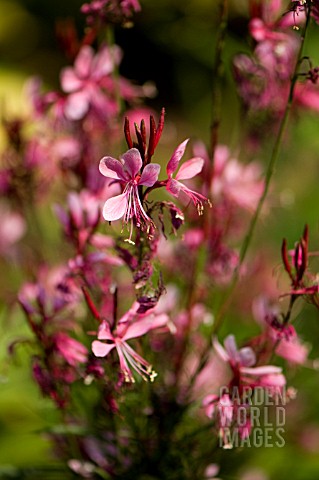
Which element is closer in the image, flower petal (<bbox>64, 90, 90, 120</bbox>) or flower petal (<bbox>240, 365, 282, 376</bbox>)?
flower petal (<bbox>240, 365, 282, 376</bbox>)

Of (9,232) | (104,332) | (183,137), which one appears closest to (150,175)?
(104,332)

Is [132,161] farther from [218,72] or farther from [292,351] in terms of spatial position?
[292,351]

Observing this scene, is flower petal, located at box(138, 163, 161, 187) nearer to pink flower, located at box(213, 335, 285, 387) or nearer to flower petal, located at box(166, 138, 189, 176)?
flower petal, located at box(166, 138, 189, 176)

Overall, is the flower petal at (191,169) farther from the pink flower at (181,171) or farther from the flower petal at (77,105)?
the flower petal at (77,105)

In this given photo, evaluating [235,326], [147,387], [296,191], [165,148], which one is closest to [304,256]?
[147,387]

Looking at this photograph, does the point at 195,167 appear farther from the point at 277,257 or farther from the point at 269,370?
the point at 277,257

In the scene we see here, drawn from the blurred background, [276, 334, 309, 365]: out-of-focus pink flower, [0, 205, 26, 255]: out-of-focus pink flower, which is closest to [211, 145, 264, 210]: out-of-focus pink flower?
the blurred background
